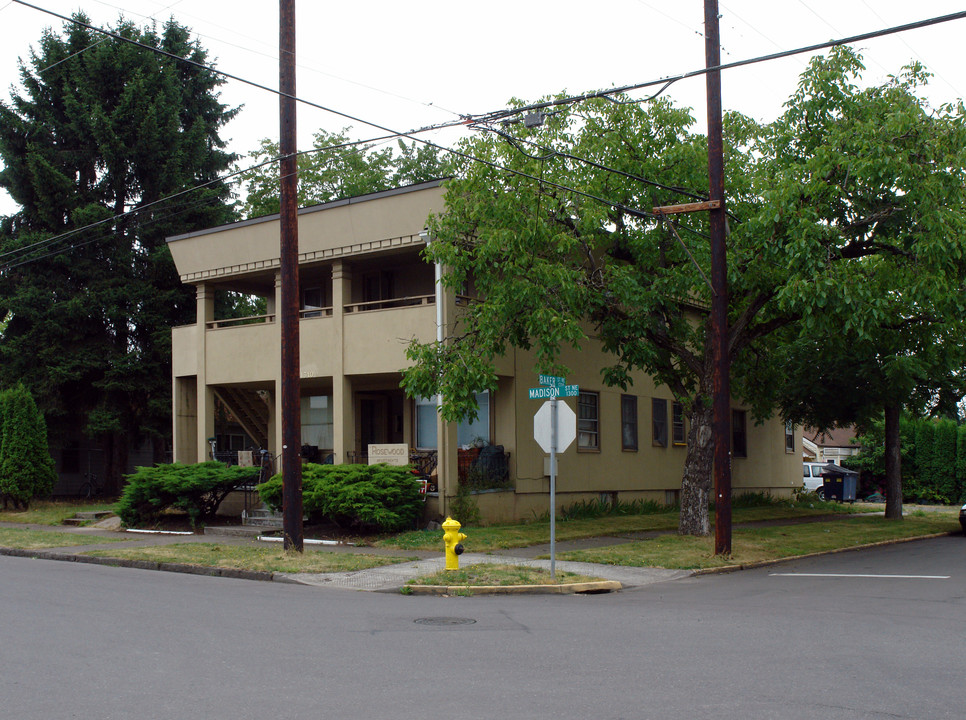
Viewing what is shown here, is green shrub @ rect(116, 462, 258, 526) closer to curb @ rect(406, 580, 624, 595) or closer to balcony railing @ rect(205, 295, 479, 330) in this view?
balcony railing @ rect(205, 295, 479, 330)

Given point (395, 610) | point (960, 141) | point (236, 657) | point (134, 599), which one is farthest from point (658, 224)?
point (236, 657)

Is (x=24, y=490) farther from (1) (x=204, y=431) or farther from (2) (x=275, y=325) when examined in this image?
(2) (x=275, y=325)

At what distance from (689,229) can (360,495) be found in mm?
8285

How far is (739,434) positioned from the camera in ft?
107

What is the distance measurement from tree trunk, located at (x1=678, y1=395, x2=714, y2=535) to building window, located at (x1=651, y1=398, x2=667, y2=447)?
8.25m

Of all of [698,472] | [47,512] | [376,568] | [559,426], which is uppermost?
[559,426]

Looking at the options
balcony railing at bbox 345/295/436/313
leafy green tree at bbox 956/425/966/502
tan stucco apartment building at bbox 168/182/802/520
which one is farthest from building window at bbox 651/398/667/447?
leafy green tree at bbox 956/425/966/502

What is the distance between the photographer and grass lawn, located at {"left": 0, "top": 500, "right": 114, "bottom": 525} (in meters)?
25.0

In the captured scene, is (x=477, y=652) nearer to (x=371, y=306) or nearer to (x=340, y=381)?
(x=340, y=381)

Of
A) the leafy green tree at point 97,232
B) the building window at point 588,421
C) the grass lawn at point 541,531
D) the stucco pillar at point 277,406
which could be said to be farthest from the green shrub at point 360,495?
the leafy green tree at point 97,232

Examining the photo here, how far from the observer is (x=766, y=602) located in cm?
1188

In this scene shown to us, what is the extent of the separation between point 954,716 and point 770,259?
11396 mm

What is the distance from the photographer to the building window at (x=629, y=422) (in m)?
26.3

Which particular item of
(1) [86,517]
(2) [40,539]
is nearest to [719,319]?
(2) [40,539]
